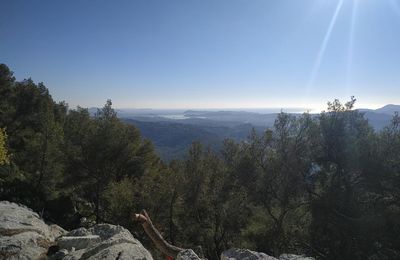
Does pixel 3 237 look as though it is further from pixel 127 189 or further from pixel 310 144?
pixel 310 144

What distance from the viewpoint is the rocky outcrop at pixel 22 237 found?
12.0 metres

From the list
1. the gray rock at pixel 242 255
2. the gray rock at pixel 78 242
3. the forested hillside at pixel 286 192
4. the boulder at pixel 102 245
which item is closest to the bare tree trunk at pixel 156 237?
the boulder at pixel 102 245

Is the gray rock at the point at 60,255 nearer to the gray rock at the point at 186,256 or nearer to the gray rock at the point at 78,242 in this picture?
the gray rock at the point at 78,242

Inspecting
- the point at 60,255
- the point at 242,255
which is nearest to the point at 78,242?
the point at 60,255

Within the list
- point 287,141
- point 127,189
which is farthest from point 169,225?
point 287,141

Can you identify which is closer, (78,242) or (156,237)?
(156,237)

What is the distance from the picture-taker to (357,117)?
2486cm

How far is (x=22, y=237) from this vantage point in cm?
1329

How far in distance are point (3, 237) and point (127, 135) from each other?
64.5ft

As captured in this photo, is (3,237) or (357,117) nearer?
(3,237)

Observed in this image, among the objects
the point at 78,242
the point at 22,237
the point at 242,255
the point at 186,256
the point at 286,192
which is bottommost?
the point at 286,192

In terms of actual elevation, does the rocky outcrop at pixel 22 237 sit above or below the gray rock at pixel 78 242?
below

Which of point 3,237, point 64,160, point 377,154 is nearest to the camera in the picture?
point 3,237

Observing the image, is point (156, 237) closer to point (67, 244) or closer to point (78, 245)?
point (78, 245)
